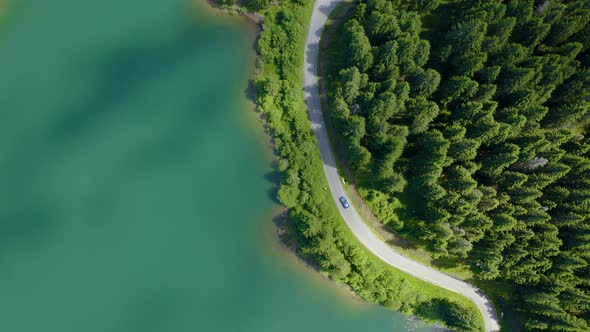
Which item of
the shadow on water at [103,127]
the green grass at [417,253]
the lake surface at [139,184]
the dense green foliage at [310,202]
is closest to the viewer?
the dense green foliage at [310,202]

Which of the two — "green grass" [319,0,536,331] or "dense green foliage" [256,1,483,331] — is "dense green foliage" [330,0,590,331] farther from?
"dense green foliage" [256,1,483,331]

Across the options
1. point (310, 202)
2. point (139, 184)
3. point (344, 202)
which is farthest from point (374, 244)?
point (139, 184)

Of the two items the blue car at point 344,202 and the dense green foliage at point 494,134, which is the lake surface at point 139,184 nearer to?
the blue car at point 344,202

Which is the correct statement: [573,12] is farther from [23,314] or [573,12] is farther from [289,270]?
[23,314]

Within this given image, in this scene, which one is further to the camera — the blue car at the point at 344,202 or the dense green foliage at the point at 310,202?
the blue car at the point at 344,202

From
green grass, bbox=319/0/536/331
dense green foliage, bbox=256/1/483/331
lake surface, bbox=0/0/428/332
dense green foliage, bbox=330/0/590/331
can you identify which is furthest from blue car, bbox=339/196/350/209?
lake surface, bbox=0/0/428/332

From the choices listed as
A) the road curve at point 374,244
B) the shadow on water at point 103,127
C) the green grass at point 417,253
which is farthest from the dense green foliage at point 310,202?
the shadow on water at point 103,127
